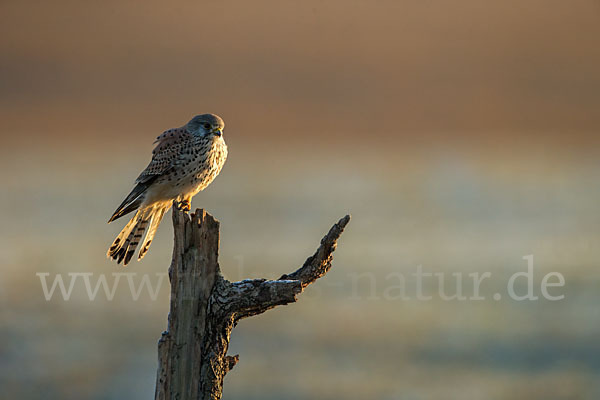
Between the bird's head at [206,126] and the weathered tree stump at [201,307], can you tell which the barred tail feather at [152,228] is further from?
the weathered tree stump at [201,307]

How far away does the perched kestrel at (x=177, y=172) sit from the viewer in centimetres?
641

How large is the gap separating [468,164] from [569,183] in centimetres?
449

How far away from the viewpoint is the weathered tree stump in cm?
466

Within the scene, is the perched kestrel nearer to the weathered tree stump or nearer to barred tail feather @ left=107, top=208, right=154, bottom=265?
barred tail feather @ left=107, top=208, right=154, bottom=265

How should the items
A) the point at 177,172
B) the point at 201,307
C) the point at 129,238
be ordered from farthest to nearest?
1. the point at 177,172
2. the point at 129,238
3. the point at 201,307

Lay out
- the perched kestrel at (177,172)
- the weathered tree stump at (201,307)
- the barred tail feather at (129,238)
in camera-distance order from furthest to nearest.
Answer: the perched kestrel at (177,172) → the barred tail feather at (129,238) → the weathered tree stump at (201,307)

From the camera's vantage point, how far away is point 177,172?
253 inches

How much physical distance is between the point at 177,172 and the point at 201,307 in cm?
186

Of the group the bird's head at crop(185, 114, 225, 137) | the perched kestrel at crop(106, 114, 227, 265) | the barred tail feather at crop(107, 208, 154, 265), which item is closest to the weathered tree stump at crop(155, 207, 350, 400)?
the barred tail feather at crop(107, 208, 154, 265)

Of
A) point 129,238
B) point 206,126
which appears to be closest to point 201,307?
point 129,238

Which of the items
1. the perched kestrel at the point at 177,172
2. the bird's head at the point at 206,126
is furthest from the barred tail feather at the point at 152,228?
the bird's head at the point at 206,126

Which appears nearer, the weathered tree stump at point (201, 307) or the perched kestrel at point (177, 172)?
the weathered tree stump at point (201, 307)

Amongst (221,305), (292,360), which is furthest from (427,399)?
(221,305)

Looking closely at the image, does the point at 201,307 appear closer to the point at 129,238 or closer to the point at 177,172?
the point at 129,238
